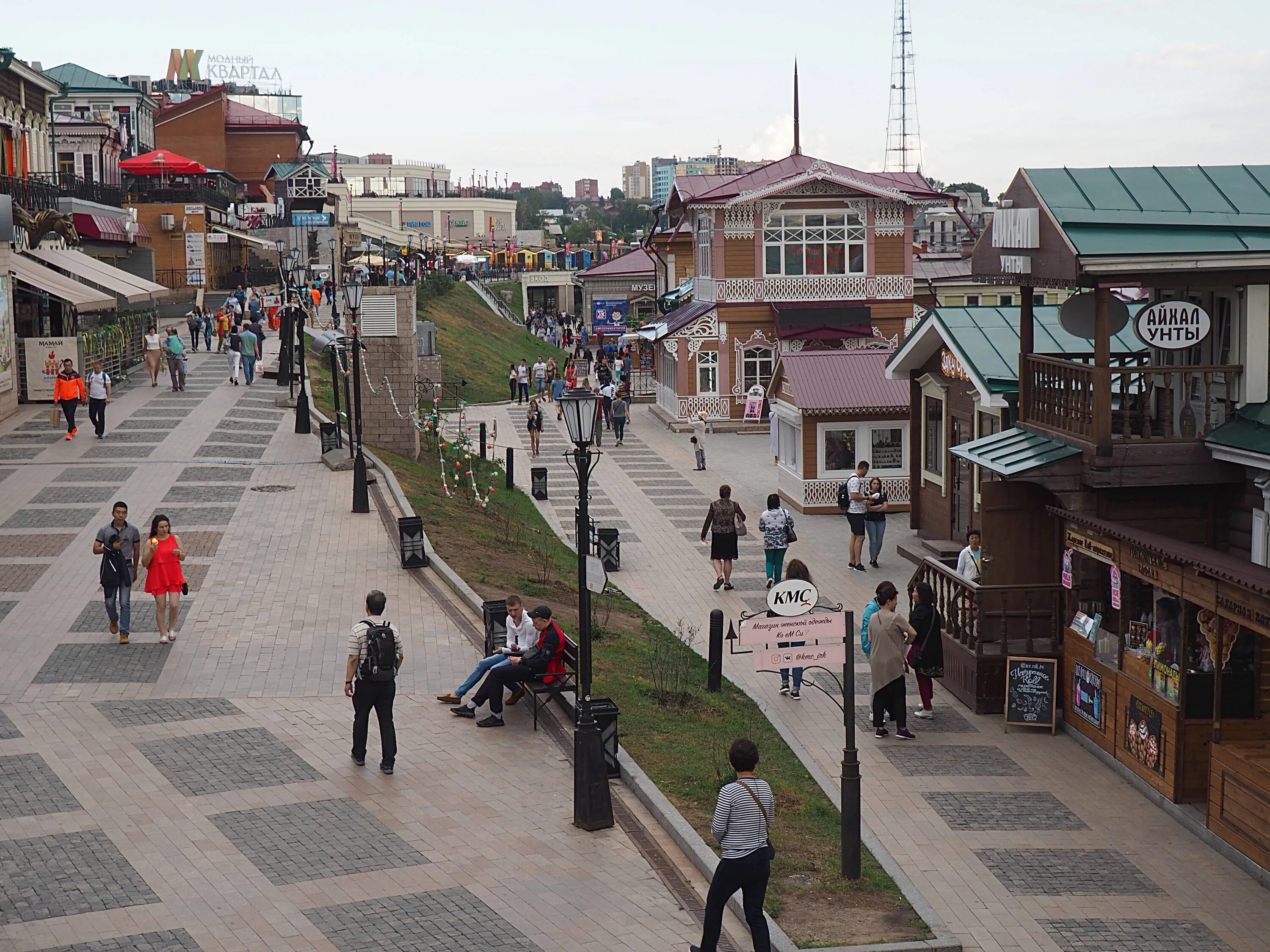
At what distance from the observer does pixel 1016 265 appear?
1587 cm

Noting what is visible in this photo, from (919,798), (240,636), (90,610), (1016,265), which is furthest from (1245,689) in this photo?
(90,610)

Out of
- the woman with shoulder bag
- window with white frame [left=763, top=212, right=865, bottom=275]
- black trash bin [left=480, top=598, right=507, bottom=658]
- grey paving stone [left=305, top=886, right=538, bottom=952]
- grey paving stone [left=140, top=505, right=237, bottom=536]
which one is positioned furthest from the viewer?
window with white frame [left=763, top=212, right=865, bottom=275]

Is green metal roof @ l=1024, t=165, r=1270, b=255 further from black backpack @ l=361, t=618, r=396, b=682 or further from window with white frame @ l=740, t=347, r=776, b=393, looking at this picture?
window with white frame @ l=740, t=347, r=776, b=393

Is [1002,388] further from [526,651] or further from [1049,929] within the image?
[1049,929]

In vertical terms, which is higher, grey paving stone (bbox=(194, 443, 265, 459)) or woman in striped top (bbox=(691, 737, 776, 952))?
grey paving stone (bbox=(194, 443, 265, 459))

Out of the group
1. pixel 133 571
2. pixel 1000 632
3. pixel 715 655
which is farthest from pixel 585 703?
pixel 133 571

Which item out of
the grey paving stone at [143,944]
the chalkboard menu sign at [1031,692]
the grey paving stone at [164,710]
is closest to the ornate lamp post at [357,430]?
the grey paving stone at [164,710]

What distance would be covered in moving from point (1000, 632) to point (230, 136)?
269ft

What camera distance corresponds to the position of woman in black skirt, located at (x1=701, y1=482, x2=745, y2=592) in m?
21.2

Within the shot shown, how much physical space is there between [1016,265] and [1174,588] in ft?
15.5

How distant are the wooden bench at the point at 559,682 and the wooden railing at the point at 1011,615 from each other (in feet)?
14.9

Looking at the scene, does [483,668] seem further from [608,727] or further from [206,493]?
[206,493]

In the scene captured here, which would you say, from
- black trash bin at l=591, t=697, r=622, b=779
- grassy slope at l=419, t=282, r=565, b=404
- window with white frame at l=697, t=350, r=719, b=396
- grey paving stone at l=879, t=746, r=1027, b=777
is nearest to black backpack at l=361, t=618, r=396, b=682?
black trash bin at l=591, t=697, r=622, b=779

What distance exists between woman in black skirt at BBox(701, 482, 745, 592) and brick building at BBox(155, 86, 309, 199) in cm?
7061
